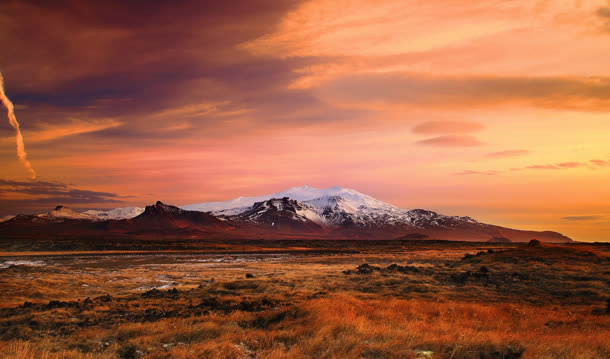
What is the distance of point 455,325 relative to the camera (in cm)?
1220

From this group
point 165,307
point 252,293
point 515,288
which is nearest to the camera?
point 165,307

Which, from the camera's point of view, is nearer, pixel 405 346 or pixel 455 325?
pixel 405 346

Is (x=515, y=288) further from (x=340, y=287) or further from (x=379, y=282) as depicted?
(x=340, y=287)

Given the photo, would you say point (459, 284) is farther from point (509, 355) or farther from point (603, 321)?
point (509, 355)

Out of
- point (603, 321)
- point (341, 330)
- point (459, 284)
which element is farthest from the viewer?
point (459, 284)

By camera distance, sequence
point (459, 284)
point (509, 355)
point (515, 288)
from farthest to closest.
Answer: point (459, 284)
point (515, 288)
point (509, 355)

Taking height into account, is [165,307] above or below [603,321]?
below

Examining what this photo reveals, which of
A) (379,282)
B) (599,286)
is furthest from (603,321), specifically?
(379,282)

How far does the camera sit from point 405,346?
9250 mm

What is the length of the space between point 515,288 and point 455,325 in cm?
1534

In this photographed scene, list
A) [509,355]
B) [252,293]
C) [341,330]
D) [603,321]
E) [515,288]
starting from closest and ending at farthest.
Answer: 1. [509,355]
2. [341,330]
3. [603,321]
4. [252,293]
5. [515,288]

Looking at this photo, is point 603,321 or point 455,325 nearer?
point 455,325

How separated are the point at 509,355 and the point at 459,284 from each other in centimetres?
1891

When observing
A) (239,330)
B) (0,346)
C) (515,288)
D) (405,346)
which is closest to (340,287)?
(515,288)
